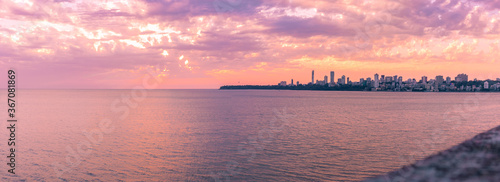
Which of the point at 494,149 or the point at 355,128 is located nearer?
the point at 494,149

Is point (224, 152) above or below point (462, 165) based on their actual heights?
below

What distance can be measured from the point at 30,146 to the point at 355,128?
4727cm

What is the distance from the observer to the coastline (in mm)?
1401

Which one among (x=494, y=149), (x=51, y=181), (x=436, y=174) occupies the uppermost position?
(x=494, y=149)

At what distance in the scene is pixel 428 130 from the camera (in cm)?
5075

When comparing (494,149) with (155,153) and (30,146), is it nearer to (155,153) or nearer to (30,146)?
(155,153)

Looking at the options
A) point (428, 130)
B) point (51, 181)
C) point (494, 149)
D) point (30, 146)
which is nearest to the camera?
point (494, 149)

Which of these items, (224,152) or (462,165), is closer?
(462,165)

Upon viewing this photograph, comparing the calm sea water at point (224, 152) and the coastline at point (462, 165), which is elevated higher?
the coastline at point (462, 165)

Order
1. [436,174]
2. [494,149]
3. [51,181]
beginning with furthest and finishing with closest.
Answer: [51,181], [494,149], [436,174]

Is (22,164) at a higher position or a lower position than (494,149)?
lower

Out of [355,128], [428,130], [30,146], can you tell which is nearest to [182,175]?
[30,146]

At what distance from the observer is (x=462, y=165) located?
4.97 ft

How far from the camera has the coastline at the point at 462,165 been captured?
4.60 ft
